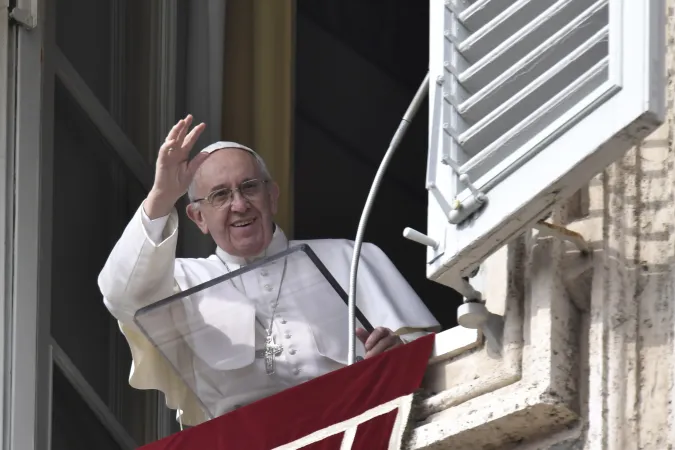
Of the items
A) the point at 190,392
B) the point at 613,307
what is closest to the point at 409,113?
the point at 613,307

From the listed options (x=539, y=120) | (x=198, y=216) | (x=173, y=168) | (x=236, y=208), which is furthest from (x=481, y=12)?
(x=198, y=216)

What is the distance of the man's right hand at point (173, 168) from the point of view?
4.51m

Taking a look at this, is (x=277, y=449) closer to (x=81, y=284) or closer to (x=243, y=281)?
(x=243, y=281)

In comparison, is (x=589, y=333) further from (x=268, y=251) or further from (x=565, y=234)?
(x=268, y=251)

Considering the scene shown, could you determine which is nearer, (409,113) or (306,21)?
(409,113)

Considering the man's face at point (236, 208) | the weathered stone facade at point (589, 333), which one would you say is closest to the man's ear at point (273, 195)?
the man's face at point (236, 208)

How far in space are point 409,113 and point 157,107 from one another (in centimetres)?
180

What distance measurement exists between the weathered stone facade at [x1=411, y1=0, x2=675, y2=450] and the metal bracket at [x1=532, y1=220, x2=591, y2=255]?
2cm

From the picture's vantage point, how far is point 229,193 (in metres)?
5.16

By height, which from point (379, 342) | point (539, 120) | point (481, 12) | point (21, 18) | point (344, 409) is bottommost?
point (344, 409)

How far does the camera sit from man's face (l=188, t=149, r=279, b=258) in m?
5.14

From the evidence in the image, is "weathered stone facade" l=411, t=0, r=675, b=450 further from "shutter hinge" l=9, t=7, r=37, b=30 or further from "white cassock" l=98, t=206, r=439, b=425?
"shutter hinge" l=9, t=7, r=37, b=30

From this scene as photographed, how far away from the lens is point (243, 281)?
15.6ft

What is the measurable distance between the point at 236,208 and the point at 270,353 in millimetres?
501
